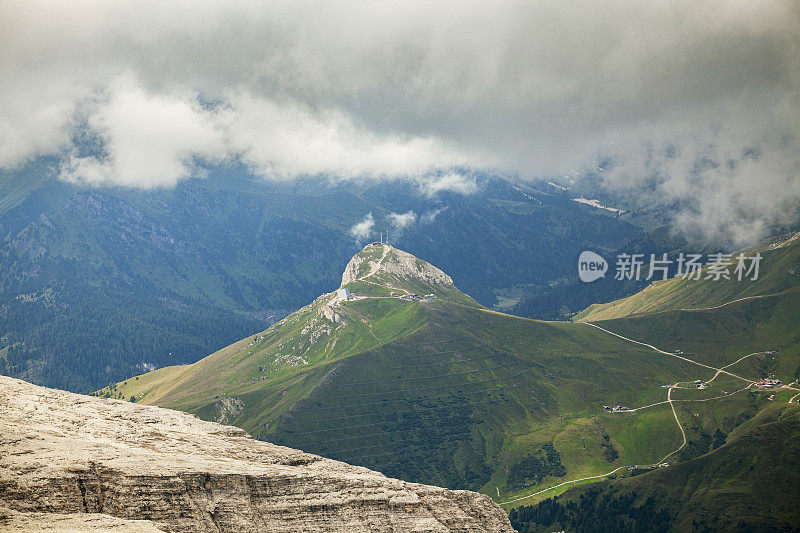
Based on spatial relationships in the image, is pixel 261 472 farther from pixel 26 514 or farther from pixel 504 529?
pixel 504 529

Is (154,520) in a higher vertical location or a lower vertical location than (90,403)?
lower

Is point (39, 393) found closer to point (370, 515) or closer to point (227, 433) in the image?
point (227, 433)

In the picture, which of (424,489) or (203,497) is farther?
(424,489)

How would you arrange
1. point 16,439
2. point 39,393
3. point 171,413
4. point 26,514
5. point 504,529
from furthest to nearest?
1. point 171,413
2. point 39,393
3. point 504,529
4. point 16,439
5. point 26,514

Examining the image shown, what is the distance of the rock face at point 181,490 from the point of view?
85.1 meters

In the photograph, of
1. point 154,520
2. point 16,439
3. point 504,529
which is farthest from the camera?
point 504,529

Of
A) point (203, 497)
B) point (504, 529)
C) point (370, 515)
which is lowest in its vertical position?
point (504, 529)

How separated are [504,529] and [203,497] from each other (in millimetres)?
49830

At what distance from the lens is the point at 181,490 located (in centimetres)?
9294

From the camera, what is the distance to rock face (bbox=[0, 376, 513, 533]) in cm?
8506

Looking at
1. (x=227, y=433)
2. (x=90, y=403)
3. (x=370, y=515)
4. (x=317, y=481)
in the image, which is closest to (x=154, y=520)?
(x=317, y=481)

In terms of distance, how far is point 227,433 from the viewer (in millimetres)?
143000

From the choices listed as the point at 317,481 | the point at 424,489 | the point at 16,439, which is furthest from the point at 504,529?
the point at 16,439

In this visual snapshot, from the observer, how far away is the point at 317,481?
335 ft
